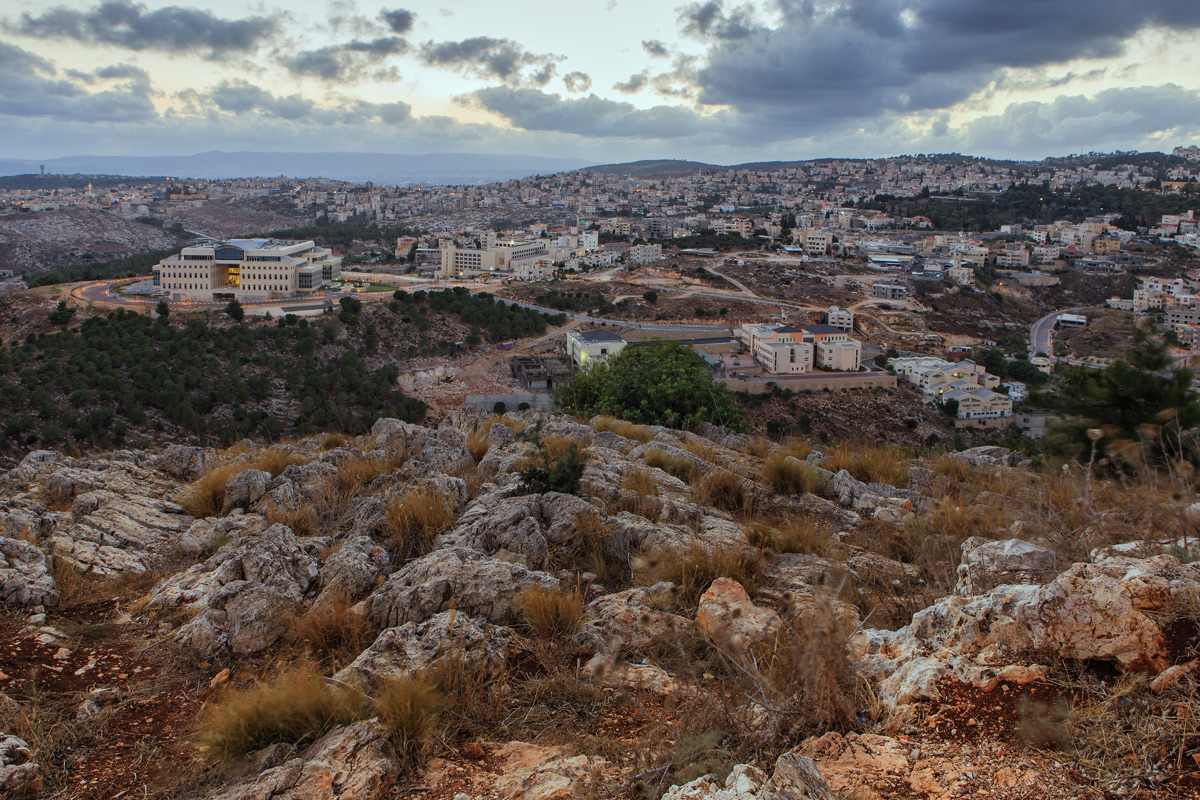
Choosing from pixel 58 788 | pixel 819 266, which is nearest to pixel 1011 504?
pixel 58 788

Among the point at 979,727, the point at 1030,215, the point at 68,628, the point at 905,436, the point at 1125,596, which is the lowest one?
the point at 905,436

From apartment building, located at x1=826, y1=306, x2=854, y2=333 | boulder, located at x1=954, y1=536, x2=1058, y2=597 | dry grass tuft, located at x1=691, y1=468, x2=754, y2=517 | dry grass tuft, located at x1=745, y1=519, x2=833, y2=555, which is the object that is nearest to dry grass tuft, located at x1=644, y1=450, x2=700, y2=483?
dry grass tuft, located at x1=691, y1=468, x2=754, y2=517

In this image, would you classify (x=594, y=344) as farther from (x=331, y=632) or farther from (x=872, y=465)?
(x=331, y=632)

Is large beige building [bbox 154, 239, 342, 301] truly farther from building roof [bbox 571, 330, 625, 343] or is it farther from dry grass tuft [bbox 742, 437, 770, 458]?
dry grass tuft [bbox 742, 437, 770, 458]

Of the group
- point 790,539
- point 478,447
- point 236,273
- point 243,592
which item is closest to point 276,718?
→ point 243,592

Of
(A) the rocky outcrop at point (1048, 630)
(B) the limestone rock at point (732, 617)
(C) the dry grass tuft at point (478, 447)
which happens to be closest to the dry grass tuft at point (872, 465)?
(C) the dry grass tuft at point (478, 447)

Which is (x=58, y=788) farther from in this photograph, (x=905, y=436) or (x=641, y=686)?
(x=905, y=436)
